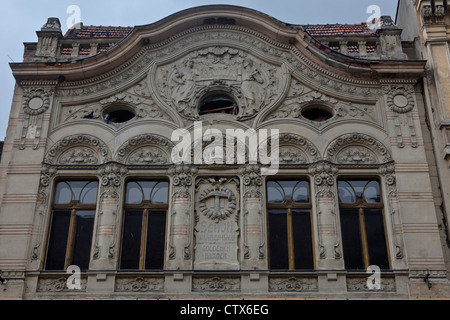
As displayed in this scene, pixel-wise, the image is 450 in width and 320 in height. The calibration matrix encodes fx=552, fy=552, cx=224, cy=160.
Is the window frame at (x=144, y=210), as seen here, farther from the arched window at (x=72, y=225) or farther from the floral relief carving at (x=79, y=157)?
the floral relief carving at (x=79, y=157)

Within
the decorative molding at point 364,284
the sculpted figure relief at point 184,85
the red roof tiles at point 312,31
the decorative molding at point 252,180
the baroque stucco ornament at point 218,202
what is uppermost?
the red roof tiles at point 312,31

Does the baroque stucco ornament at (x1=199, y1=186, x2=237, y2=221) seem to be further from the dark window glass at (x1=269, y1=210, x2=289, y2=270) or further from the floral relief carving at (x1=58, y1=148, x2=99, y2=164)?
the floral relief carving at (x1=58, y1=148, x2=99, y2=164)

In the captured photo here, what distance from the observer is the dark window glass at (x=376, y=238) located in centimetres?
1312

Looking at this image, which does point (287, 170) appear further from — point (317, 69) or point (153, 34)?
point (153, 34)

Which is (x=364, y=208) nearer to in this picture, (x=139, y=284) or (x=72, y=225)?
(x=139, y=284)

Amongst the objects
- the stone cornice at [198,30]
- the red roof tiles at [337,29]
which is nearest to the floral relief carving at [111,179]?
the stone cornice at [198,30]

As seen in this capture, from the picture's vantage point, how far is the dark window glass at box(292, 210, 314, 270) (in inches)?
518

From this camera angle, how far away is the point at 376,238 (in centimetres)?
1340

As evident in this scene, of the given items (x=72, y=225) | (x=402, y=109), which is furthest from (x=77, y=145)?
(x=402, y=109)

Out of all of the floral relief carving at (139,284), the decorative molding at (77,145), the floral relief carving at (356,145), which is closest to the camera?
the floral relief carving at (139,284)

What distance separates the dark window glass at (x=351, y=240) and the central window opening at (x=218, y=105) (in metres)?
4.09

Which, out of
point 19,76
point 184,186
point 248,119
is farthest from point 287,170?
point 19,76

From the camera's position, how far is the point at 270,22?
15367mm

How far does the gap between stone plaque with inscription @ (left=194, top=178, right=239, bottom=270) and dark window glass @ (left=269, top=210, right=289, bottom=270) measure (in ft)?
2.84
